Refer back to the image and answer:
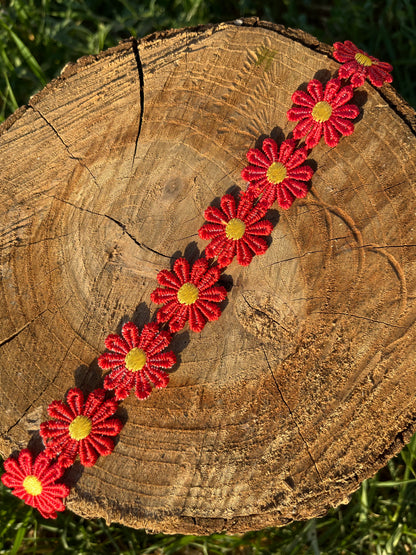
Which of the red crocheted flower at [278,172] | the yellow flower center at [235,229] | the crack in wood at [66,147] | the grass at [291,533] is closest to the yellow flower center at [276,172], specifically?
the red crocheted flower at [278,172]

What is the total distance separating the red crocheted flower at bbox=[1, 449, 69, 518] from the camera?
180cm

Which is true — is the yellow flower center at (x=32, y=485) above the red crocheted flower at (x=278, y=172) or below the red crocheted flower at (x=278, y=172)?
below

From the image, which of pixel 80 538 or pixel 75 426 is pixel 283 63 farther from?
pixel 80 538

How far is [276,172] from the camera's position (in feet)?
6.16

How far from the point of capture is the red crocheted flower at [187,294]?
185 cm

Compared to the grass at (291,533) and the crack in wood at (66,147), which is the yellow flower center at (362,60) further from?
the grass at (291,533)

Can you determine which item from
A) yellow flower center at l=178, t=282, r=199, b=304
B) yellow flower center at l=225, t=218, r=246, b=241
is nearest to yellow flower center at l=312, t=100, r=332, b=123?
yellow flower center at l=225, t=218, r=246, b=241

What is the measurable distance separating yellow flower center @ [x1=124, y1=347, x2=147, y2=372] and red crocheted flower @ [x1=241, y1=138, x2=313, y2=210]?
763 millimetres

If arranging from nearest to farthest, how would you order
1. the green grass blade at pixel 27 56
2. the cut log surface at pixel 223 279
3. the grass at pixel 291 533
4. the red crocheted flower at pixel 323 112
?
1. the cut log surface at pixel 223 279
2. the red crocheted flower at pixel 323 112
3. the grass at pixel 291 533
4. the green grass blade at pixel 27 56

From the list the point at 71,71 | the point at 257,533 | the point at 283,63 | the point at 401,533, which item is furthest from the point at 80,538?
the point at 283,63

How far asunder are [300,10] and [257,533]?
3054 millimetres

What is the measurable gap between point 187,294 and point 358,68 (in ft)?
3.68

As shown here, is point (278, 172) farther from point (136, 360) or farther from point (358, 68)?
point (136, 360)

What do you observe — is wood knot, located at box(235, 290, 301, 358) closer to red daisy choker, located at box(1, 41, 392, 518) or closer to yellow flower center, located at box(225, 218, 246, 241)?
red daisy choker, located at box(1, 41, 392, 518)
